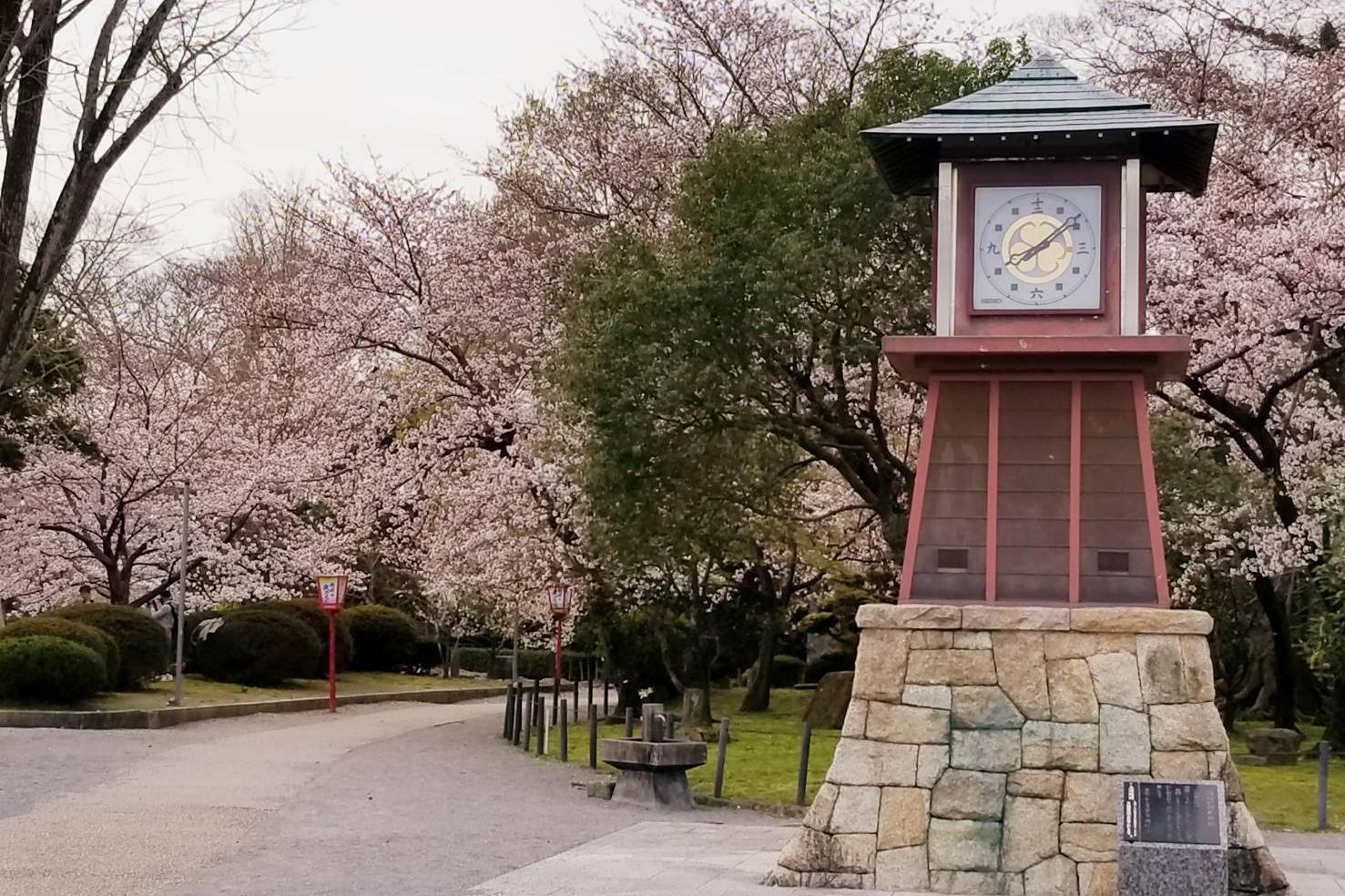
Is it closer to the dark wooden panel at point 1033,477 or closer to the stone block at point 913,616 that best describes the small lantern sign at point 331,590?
the stone block at point 913,616

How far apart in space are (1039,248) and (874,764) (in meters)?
3.57

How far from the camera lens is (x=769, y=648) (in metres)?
26.4

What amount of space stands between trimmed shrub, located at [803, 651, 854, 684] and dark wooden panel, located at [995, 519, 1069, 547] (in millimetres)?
22293

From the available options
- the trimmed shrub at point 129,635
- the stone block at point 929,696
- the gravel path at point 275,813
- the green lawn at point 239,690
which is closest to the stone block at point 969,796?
the stone block at point 929,696

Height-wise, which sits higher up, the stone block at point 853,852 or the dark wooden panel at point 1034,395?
the dark wooden panel at point 1034,395

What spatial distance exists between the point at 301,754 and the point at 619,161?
9.47 meters

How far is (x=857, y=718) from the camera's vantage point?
9.77 meters

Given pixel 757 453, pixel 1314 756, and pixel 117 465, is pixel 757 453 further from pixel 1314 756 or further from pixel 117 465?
pixel 117 465

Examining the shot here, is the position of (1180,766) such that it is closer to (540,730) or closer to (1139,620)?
(1139,620)

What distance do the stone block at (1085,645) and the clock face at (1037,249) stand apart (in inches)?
84.7

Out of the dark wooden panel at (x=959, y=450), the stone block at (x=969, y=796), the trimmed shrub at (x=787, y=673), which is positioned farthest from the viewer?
the trimmed shrub at (x=787, y=673)

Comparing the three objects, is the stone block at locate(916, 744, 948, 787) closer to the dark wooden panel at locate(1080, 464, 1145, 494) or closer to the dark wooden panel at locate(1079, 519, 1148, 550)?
the dark wooden panel at locate(1079, 519, 1148, 550)

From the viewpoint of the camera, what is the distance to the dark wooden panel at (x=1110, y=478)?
998 centimetres

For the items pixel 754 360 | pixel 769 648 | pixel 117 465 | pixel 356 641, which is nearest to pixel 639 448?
pixel 754 360
